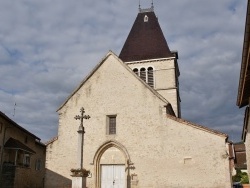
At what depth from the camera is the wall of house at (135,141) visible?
57.9 ft

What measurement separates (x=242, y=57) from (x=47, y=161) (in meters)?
16.3

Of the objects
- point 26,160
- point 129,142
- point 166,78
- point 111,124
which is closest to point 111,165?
point 129,142

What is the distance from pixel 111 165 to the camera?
19.7m

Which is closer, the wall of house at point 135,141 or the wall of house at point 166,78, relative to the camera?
the wall of house at point 135,141

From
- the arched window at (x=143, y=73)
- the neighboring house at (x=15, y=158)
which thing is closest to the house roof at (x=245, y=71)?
the neighboring house at (x=15, y=158)

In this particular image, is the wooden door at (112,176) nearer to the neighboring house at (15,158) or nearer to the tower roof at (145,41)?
the neighboring house at (15,158)

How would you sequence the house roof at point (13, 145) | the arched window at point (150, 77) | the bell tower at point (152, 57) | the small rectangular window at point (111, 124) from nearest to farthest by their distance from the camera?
the small rectangular window at point (111, 124), the house roof at point (13, 145), the bell tower at point (152, 57), the arched window at point (150, 77)

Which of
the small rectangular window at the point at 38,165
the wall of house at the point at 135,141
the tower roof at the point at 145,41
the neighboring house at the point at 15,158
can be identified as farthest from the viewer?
the tower roof at the point at 145,41

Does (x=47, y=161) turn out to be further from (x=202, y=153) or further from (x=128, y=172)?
(x=202, y=153)

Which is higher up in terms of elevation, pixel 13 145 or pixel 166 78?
pixel 166 78

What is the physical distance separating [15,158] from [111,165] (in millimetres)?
8152

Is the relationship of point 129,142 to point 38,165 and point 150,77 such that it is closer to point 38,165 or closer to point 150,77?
point 150,77

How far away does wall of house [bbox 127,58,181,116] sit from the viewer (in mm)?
29703

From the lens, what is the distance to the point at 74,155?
2011cm
